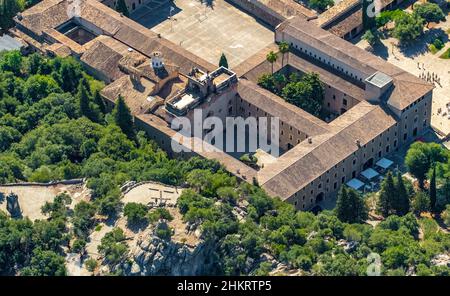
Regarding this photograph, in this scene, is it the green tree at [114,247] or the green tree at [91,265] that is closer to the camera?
the green tree at [114,247]

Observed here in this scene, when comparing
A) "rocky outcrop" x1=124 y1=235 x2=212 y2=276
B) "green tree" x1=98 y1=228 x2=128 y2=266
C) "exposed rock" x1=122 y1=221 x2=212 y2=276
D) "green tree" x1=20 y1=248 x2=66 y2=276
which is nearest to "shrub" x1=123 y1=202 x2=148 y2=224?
"green tree" x1=98 y1=228 x2=128 y2=266

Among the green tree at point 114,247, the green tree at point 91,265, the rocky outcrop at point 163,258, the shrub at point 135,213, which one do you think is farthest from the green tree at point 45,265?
the shrub at point 135,213

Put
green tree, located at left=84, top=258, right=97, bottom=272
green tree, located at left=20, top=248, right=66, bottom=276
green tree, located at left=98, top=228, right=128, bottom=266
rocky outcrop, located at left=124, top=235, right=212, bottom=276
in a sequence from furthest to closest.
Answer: green tree, located at left=84, top=258, right=97, bottom=272 < green tree, located at left=98, top=228, right=128, bottom=266 < green tree, located at left=20, top=248, right=66, bottom=276 < rocky outcrop, located at left=124, top=235, right=212, bottom=276

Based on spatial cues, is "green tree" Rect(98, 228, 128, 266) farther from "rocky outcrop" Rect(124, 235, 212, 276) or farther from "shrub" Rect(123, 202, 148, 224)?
"shrub" Rect(123, 202, 148, 224)

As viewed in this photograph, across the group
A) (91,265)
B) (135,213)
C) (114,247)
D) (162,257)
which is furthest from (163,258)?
(91,265)

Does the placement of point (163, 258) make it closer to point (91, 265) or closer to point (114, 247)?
point (114, 247)

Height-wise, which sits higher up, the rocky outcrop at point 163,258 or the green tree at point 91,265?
the rocky outcrop at point 163,258

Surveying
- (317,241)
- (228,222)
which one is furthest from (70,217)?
(317,241)

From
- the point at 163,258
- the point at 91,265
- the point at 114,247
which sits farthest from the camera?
the point at 91,265

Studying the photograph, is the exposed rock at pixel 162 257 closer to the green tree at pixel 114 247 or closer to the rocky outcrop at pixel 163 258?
the rocky outcrop at pixel 163 258

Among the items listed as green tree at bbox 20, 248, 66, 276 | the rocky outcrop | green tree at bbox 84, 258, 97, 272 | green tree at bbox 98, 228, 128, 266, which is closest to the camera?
the rocky outcrop

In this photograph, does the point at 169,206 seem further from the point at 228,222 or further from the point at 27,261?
the point at 27,261
